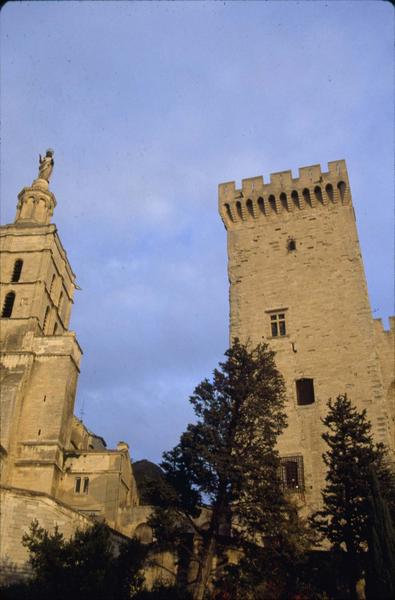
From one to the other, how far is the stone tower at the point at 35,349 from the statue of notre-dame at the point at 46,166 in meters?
2.18

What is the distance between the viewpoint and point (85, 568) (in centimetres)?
1513

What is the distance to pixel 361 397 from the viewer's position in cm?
2509

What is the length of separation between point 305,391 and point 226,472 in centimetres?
944

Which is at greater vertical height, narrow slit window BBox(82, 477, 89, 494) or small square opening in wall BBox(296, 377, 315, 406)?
small square opening in wall BBox(296, 377, 315, 406)

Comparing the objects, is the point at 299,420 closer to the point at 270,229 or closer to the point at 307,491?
the point at 307,491

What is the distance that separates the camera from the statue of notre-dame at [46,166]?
47.6 m

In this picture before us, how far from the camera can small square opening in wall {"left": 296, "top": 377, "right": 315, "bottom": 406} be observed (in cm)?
2592

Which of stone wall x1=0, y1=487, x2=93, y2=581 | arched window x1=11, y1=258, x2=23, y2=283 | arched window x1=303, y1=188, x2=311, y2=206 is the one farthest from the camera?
arched window x1=11, y1=258, x2=23, y2=283

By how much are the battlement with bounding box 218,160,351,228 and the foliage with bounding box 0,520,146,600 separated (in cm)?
1936

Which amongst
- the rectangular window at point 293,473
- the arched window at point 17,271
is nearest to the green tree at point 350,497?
the rectangular window at point 293,473

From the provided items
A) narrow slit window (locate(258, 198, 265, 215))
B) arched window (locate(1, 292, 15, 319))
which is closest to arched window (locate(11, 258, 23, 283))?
arched window (locate(1, 292, 15, 319))

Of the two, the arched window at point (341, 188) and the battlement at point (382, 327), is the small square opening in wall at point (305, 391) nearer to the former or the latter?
the battlement at point (382, 327)

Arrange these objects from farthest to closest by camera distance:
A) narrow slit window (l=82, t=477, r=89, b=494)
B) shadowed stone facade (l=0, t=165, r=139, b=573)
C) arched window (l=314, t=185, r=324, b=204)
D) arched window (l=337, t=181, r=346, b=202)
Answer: narrow slit window (l=82, t=477, r=89, b=494), arched window (l=314, t=185, r=324, b=204), arched window (l=337, t=181, r=346, b=202), shadowed stone facade (l=0, t=165, r=139, b=573)

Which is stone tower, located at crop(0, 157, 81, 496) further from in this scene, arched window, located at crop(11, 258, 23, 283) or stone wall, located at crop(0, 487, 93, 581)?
stone wall, located at crop(0, 487, 93, 581)
